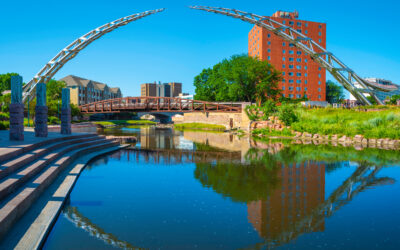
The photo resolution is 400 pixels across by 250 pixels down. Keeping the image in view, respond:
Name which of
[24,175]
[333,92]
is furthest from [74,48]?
[333,92]

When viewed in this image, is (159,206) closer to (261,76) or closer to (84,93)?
(261,76)

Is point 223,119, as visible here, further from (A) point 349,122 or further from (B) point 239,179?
(B) point 239,179

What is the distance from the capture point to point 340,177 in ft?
36.7

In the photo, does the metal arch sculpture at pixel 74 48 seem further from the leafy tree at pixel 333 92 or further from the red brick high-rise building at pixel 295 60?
the leafy tree at pixel 333 92

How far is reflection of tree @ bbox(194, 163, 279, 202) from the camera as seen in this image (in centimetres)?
863

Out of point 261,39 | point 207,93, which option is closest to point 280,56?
point 261,39

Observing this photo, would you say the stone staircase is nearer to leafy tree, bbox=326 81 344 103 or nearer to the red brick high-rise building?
the red brick high-rise building

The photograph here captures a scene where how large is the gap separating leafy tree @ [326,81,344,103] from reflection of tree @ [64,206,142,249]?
299ft

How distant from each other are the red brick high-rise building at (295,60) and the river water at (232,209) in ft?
228

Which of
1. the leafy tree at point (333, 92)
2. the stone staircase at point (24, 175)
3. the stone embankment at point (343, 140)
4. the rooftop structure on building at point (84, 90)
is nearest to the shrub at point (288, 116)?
the stone embankment at point (343, 140)

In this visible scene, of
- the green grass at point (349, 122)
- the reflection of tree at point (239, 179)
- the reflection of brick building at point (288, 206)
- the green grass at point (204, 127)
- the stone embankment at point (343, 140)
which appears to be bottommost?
the reflection of brick building at point (288, 206)

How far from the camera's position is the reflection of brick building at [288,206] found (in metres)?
5.97

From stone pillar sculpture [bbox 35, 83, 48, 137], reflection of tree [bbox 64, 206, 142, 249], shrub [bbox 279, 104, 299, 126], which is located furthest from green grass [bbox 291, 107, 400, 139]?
reflection of tree [bbox 64, 206, 142, 249]

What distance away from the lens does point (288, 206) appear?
748cm
